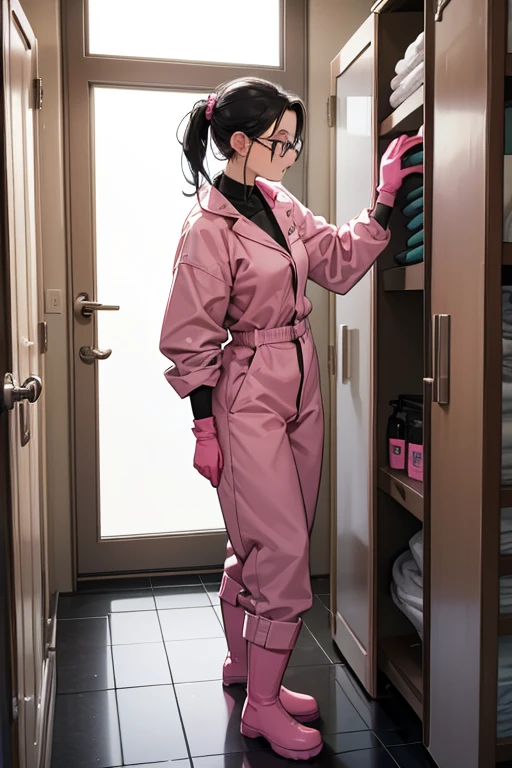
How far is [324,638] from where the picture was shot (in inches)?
102

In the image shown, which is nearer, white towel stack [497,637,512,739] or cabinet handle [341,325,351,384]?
white towel stack [497,637,512,739]

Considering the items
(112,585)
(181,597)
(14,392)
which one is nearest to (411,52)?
(14,392)

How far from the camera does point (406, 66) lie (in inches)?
74.8

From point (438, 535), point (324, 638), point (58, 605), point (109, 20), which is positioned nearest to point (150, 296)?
point (109, 20)

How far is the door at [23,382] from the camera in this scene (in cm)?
132

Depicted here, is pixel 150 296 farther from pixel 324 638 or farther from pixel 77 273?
pixel 324 638

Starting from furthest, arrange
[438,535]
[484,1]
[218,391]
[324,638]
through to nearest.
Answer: [324,638]
[218,391]
[438,535]
[484,1]

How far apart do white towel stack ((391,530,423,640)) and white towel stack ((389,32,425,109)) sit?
1.13m

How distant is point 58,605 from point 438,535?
172 centimetres

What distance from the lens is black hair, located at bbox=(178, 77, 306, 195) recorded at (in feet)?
6.31

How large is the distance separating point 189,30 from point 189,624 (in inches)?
86.9

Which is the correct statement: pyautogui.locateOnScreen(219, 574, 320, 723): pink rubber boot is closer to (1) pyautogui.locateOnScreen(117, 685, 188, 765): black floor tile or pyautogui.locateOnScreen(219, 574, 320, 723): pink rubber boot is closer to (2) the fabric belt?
(1) pyautogui.locateOnScreen(117, 685, 188, 765): black floor tile

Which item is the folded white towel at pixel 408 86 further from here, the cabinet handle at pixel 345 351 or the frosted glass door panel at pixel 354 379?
the cabinet handle at pixel 345 351

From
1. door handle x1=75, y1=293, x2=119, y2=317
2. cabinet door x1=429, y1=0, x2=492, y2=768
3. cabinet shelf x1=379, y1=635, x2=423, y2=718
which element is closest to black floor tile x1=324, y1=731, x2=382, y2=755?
cabinet shelf x1=379, y1=635, x2=423, y2=718
